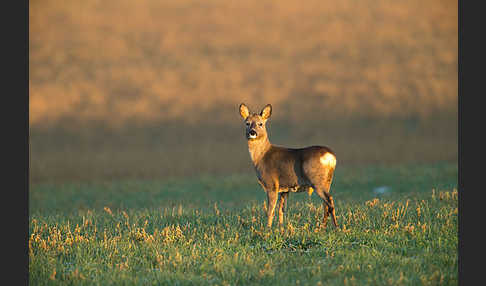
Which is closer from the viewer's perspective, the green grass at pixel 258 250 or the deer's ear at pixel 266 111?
the green grass at pixel 258 250

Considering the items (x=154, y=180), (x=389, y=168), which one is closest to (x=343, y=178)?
(x=389, y=168)

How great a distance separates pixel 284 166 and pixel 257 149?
3.13ft

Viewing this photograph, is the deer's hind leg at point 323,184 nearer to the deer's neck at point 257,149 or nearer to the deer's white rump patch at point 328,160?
the deer's white rump patch at point 328,160

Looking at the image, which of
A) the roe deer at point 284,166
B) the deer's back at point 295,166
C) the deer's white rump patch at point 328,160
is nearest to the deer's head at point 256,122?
the roe deer at point 284,166

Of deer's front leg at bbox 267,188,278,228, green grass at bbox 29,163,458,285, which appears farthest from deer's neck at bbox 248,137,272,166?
green grass at bbox 29,163,458,285

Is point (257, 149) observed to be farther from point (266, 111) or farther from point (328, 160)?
point (328, 160)

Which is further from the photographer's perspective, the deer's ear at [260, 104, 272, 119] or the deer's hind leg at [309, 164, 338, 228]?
the deer's ear at [260, 104, 272, 119]

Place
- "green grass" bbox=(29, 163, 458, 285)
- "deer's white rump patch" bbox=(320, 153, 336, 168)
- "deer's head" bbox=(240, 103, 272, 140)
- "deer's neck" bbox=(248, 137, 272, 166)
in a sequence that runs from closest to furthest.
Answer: "green grass" bbox=(29, 163, 458, 285) → "deer's white rump patch" bbox=(320, 153, 336, 168) → "deer's head" bbox=(240, 103, 272, 140) → "deer's neck" bbox=(248, 137, 272, 166)

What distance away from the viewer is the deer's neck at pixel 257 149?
13.3 metres

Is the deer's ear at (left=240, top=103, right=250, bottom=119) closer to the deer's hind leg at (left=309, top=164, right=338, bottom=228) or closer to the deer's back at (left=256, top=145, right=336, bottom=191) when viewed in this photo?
the deer's back at (left=256, top=145, right=336, bottom=191)

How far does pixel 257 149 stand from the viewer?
527 inches

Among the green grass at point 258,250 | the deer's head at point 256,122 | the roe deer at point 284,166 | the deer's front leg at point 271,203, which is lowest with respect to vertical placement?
the green grass at point 258,250

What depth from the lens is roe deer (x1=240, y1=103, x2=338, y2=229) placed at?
1235 cm

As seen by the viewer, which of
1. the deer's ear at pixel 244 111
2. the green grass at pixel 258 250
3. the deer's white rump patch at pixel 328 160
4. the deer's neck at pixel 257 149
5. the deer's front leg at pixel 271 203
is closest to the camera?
the green grass at pixel 258 250
